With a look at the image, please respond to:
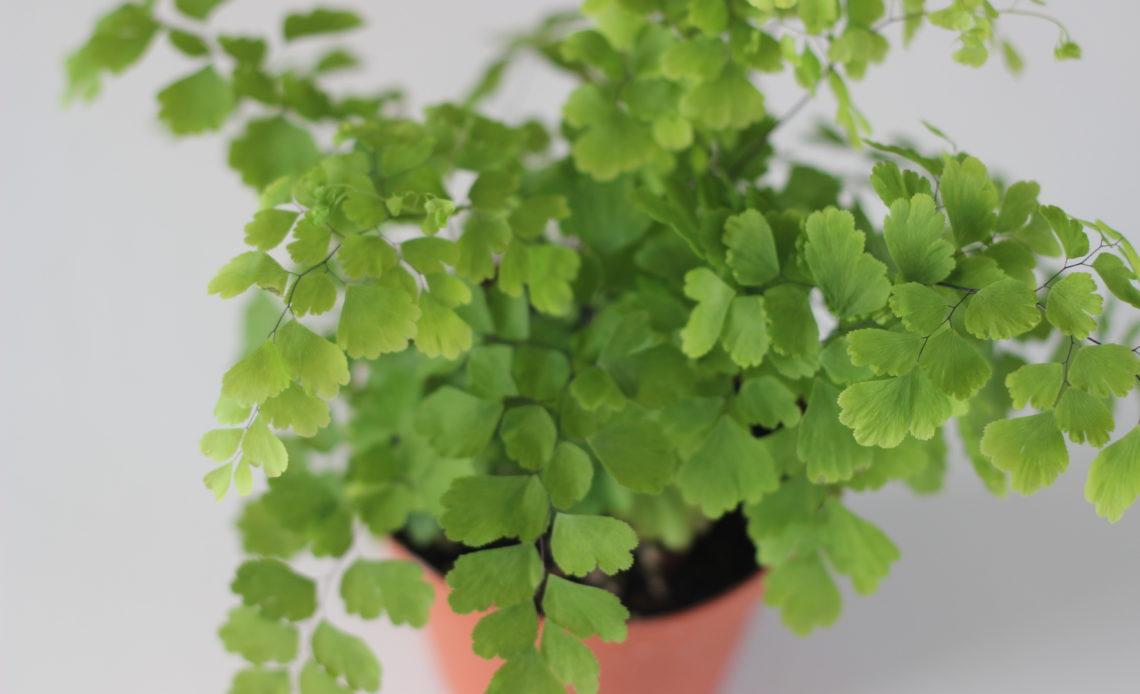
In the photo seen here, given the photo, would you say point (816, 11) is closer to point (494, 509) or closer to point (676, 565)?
point (494, 509)

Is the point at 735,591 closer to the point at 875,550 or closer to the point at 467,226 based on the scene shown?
the point at 875,550

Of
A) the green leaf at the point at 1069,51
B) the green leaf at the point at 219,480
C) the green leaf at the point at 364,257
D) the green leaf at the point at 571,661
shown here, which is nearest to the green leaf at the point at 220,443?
the green leaf at the point at 219,480

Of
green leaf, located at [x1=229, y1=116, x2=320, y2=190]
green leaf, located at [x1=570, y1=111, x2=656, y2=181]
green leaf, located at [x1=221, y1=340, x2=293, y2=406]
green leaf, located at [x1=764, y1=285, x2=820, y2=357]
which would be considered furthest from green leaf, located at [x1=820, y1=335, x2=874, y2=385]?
green leaf, located at [x1=229, y1=116, x2=320, y2=190]

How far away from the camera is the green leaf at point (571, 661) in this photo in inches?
22.7

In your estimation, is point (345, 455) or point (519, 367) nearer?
point (519, 367)

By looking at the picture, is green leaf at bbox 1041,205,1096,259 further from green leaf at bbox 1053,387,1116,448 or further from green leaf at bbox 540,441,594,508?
green leaf at bbox 540,441,594,508

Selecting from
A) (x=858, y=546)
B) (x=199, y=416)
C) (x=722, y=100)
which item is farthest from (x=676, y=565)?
(x=199, y=416)

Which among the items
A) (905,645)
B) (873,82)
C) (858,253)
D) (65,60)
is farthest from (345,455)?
(873,82)

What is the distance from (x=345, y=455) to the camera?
2.99 feet

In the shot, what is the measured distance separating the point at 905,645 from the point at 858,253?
70cm

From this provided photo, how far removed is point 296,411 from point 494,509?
0.45 ft

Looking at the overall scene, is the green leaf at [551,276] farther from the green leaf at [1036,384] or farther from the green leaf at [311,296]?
the green leaf at [1036,384]

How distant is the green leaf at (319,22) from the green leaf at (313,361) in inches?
15.6

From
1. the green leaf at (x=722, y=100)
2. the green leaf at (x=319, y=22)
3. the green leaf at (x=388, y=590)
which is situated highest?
the green leaf at (x=722, y=100)
